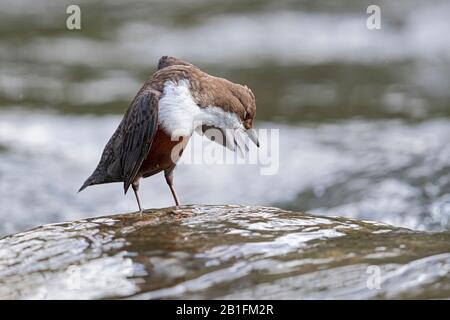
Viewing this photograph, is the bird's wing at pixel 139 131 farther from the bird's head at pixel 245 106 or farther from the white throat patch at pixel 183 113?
the bird's head at pixel 245 106

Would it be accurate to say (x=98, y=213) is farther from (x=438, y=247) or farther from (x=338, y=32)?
(x=338, y=32)

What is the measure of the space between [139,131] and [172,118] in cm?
23

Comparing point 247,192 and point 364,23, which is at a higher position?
point 364,23

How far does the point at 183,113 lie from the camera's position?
4.75m

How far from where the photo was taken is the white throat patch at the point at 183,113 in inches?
186

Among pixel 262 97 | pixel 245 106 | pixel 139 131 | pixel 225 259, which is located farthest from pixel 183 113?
pixel 262 97

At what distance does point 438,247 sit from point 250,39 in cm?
905

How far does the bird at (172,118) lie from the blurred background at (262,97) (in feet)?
7.67

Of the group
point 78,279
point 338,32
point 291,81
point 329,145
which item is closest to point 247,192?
point 329,145

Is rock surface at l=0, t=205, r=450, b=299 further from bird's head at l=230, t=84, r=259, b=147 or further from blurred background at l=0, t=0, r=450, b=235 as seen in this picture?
blurred background at l=0, t=0, r=450, b=235

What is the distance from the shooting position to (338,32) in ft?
41.9

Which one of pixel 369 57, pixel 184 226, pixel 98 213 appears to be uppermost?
pixel 369 57

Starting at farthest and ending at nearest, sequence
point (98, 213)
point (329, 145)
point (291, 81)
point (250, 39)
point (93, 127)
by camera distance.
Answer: point (250, 39), point (291, 81), point (93, 127), point (329, 145), point (98, 213)

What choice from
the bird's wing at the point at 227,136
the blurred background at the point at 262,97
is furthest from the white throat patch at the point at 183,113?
the blurred background at the point at 262,97
